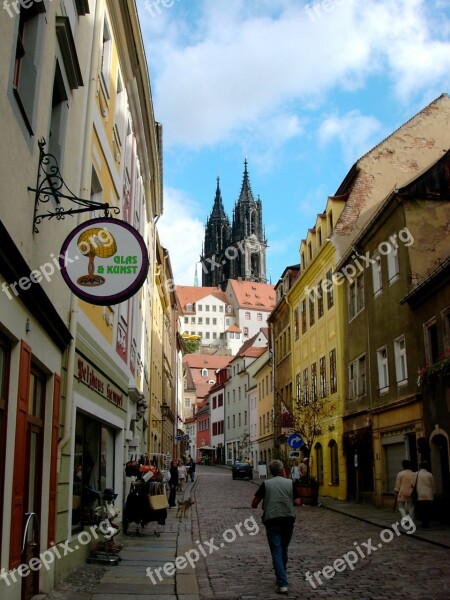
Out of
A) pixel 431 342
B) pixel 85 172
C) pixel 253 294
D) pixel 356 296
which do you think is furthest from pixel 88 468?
pixel 253 294

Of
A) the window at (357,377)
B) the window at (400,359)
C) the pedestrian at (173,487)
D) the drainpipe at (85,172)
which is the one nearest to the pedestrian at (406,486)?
the window at (400,359)

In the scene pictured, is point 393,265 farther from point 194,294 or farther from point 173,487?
point 194,294

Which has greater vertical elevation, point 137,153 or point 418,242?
point 137,153

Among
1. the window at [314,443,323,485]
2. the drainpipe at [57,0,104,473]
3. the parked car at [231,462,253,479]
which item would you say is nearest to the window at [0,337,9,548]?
the drainpipe at [57,0,104,473]

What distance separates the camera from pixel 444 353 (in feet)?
57.0

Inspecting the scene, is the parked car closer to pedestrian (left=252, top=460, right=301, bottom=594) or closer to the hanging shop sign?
pedestrian (left=252, top=460, right=301, bottom=594)

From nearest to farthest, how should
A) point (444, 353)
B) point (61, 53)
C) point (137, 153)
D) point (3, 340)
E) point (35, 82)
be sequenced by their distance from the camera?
point (3, 340), point (35, 82), point (61, 53), point (444, 353), point (137, 153)

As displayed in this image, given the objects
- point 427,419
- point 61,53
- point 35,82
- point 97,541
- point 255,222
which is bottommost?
point 97,541

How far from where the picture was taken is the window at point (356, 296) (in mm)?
25688

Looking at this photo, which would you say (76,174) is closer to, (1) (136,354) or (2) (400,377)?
(1) (136,354)

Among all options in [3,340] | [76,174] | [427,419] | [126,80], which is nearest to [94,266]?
[3,340]

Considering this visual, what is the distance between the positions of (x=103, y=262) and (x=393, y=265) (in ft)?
52.2

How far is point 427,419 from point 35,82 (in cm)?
1449

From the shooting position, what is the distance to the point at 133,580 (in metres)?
9.65
